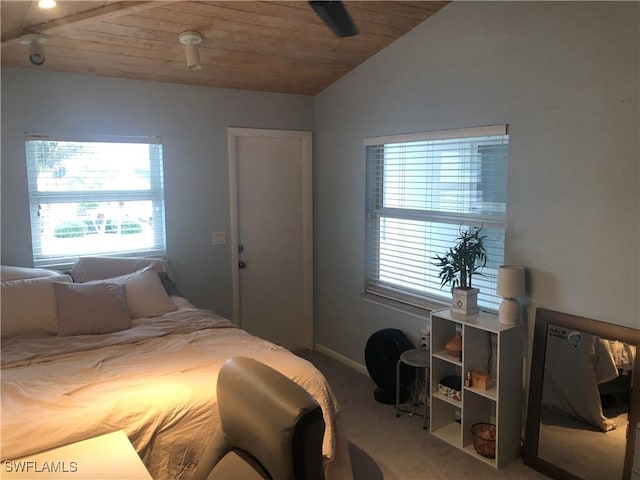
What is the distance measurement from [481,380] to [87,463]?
213 cm

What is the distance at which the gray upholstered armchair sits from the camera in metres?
1.15

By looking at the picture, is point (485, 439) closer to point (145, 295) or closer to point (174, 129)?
point (145, 295)

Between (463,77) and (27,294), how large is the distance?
9.41ft

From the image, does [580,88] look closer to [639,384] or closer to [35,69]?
[639,384]

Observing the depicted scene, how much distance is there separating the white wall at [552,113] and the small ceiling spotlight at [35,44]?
2.17m

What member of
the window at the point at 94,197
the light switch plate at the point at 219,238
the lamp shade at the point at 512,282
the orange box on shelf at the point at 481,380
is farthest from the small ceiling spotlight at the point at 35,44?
the orange box on shelf at the point at 481,380

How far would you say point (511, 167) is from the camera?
292 centimetres

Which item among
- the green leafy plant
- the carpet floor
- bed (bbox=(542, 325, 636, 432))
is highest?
the green leafy plant

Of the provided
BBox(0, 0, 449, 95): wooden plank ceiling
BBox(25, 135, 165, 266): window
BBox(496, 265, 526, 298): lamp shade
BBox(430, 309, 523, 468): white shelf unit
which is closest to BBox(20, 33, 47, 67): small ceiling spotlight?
BBox(0, 0, 449, 95): wooden plank ceiling

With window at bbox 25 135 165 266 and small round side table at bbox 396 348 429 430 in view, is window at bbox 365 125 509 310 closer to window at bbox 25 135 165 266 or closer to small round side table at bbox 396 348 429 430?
small round side table at bbox 396 348 429 430

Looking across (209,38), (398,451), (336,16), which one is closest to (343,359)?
(398,451)

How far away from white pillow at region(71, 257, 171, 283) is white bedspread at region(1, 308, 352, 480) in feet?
2.49

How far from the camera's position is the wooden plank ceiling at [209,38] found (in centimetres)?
263

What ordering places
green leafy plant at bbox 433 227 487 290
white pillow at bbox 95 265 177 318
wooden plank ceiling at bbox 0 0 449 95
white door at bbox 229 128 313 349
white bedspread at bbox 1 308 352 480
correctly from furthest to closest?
white door at bbox 229 128 313 349 < white pillow at bbox 95 265 177 318 < green leafy plant at bbox 433 227 487 290 < wooden plank ceiling at bbox 0 0 449 95 < white bedspread at bbox 1 308 352 480
